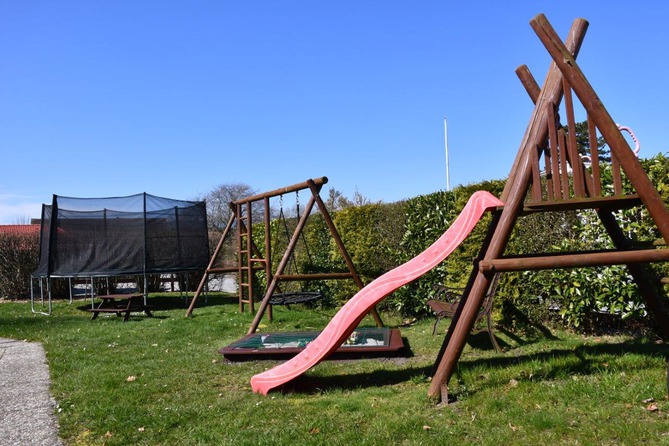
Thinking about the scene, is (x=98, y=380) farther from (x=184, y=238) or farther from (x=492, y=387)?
(x=184, y=238)

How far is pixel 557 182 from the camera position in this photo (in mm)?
4078

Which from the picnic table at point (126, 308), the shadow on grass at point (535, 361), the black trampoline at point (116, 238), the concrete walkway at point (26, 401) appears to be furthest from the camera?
the black trampoline at point (116, 238)

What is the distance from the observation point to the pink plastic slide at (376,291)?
14.5 ft

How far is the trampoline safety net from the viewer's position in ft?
40.5

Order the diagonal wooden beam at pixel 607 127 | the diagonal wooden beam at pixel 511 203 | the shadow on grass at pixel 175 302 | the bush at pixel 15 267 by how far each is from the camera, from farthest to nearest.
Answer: the bush at pixel 15 267 < the shadow on grass at pixel 175 302 < the diagonal wooden beam at pixel 511 203 < the diagonal wooden beam at pixel 607 127

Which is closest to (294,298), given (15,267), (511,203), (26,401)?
(26,401)

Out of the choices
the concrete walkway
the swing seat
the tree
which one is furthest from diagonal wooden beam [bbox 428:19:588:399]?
the tree

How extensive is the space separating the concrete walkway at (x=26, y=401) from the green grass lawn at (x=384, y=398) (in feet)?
Answer: 0.42

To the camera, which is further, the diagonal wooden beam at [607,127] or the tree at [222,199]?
the tree at [222,199]

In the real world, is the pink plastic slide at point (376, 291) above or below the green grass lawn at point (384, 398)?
above

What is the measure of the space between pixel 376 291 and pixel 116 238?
31.7 ft

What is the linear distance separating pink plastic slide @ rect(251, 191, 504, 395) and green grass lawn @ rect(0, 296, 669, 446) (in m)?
0.19

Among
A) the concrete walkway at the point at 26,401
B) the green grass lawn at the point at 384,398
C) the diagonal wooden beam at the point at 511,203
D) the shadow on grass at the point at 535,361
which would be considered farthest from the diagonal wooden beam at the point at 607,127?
the concrete walkway at the point at 26,401

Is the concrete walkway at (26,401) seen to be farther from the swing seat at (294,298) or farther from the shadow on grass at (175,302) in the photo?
the shadow on grass at (175,302)
